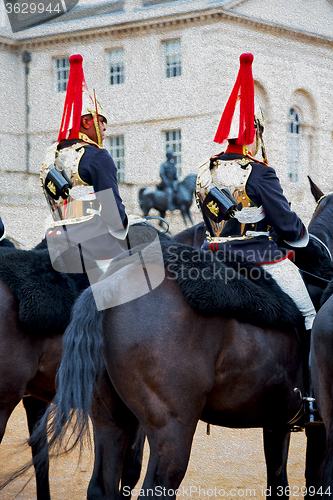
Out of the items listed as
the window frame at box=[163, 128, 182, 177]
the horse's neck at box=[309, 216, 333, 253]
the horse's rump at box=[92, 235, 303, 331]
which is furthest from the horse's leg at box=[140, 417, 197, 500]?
the window frame at box=[163, 128, 182, 177]

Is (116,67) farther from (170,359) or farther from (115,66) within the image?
(170,359)

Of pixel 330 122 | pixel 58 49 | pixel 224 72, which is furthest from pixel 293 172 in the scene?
pixel 58 49

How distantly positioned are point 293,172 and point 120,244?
19552 millimetres

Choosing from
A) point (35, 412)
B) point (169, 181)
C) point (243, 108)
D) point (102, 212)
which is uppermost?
point (169, 181)

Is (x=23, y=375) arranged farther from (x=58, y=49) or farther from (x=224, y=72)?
(x=58, y=49)

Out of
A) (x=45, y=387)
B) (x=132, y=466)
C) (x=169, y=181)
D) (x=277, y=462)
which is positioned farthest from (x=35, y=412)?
(x=169, y=181)

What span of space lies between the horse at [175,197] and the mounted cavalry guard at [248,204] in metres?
15.6

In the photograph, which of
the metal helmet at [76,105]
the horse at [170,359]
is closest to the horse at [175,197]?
the metal helmet at [76,105]

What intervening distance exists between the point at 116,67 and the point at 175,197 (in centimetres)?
633

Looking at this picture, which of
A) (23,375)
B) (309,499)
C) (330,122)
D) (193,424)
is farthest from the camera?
(330,122)

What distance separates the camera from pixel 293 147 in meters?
23.8

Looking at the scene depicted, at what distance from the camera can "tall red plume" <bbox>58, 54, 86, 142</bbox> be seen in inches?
172

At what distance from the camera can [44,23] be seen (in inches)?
966

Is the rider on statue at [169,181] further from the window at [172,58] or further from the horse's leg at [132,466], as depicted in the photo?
the horse's leg at [132,466]
